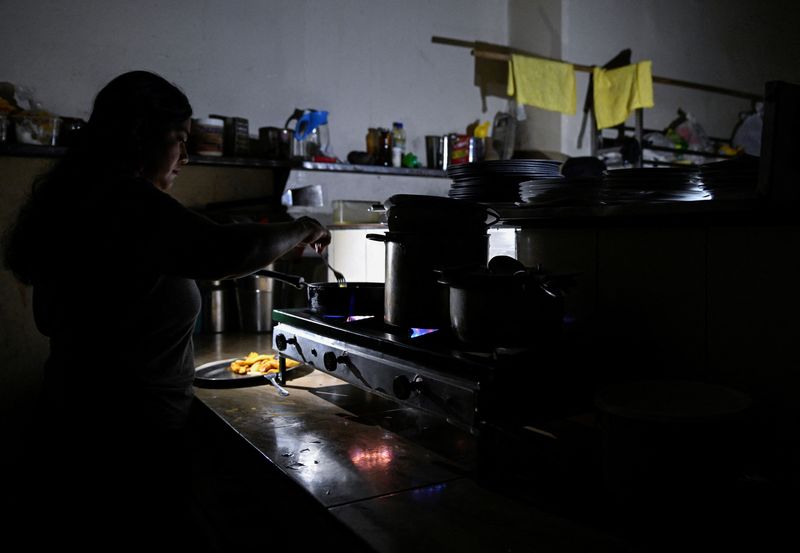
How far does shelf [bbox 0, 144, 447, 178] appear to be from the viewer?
2.93 meters

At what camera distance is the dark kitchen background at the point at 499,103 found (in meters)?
1.39

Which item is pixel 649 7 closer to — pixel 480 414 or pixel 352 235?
pixel 352 235

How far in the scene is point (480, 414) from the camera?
119cm

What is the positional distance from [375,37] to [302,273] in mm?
1670

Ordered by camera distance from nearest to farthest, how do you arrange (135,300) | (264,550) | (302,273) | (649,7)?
(135,300)
(264,550)
(302,273)
(649,7)

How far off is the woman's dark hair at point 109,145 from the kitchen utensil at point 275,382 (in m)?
0.76

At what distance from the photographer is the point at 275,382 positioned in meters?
2.06

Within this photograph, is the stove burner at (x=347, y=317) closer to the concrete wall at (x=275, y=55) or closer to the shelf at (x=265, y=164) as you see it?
the shelf at (x=265, y=164)

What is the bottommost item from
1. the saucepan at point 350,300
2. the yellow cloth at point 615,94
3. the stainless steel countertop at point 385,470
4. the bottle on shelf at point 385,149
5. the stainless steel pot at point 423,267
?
the stainless steel countertop at point 385,470

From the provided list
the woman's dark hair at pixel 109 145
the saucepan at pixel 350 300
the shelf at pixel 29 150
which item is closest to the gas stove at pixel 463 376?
the saucepan at pixel 350 300

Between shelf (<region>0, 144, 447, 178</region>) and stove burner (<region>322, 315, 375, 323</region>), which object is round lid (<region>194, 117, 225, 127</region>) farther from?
stove burner (<region>322, 315, 375, 323</region>)

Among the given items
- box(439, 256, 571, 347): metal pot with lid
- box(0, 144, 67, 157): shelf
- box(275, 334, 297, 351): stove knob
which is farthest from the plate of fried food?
box(0, 144, 67, 157): shelf

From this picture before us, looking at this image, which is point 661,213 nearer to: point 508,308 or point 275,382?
point 508,308

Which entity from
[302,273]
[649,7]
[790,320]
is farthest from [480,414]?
[649,7]
